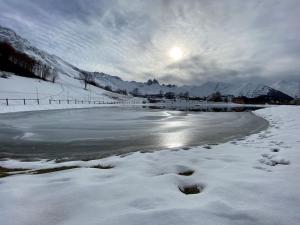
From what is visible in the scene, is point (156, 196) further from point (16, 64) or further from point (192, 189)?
point (16, 64)

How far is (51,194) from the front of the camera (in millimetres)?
3213

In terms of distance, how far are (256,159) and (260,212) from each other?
307 cm

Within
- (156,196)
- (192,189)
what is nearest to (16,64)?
(192,189)

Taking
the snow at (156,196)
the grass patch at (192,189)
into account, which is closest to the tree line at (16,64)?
the snow at (156,196)

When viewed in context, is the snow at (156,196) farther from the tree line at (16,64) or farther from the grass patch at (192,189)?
the tree line at (16,64)

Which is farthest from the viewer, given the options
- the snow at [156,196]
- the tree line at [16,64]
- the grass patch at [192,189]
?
the tree line at [16,64]

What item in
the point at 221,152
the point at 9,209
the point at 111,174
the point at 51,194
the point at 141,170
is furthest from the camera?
the point at 221,152

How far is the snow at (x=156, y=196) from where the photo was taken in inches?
98.2

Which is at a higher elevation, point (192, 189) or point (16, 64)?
point (16, 64)

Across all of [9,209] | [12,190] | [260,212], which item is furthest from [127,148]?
[260,212]

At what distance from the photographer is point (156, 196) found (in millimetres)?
3049

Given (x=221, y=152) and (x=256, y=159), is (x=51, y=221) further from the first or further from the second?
(x=221, y=152)

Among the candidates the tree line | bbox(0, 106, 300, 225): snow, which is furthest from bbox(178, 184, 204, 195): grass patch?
the tree line

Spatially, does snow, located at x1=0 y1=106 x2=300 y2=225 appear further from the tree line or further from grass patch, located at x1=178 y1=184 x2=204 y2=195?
the tree line
